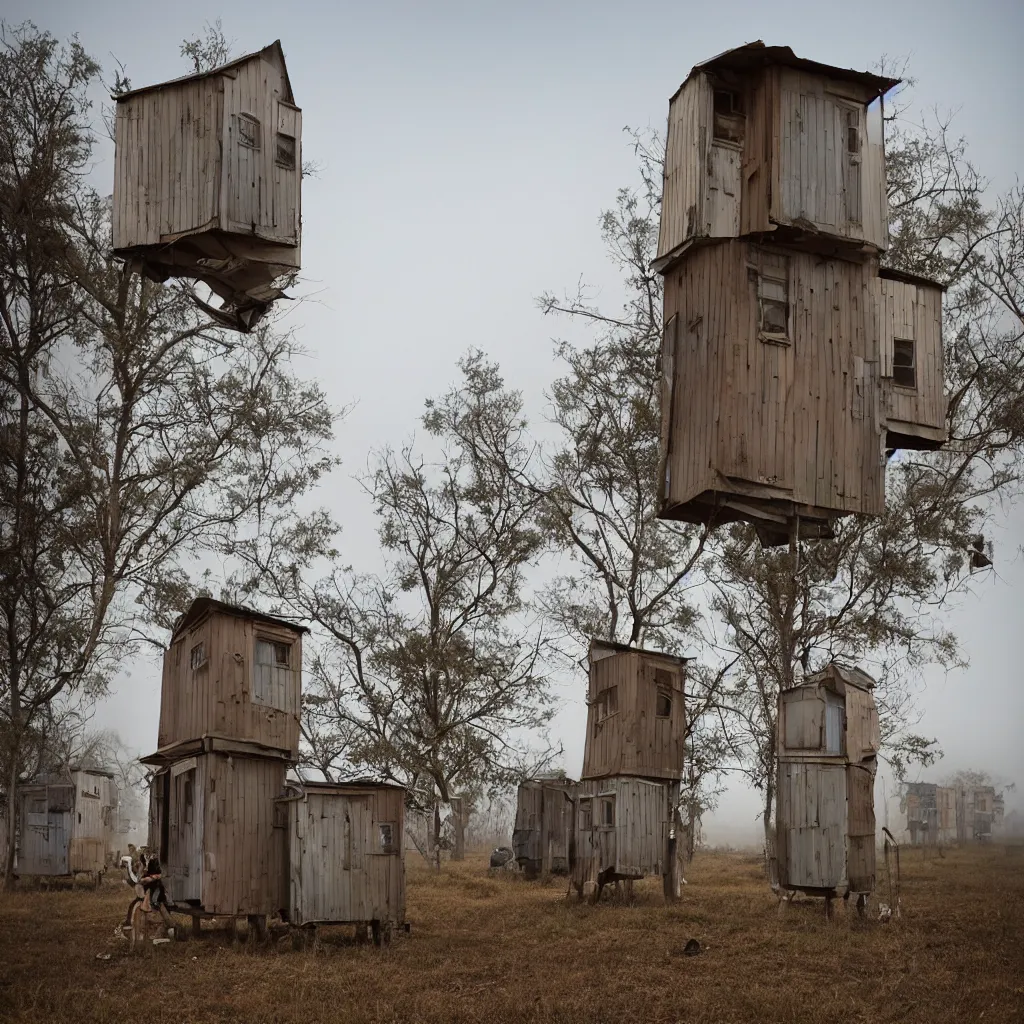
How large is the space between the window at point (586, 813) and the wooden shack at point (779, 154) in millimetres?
17801

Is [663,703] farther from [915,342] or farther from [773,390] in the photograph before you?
[773,390]

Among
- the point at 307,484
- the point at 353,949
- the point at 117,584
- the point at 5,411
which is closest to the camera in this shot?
the point at 353,949

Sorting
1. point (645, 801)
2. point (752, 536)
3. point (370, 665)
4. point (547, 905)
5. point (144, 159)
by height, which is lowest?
point (547, 905)

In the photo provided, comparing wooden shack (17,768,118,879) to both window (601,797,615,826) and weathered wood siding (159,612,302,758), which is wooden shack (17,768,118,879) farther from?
window (601,797,615,826)

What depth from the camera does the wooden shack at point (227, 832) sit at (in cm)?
2298

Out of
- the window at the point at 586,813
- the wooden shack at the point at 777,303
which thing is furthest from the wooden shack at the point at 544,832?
the wooden shack at the point at 777,303

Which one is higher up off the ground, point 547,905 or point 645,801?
point 645,801

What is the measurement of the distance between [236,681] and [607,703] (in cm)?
1018

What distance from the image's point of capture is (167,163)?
48.8 ft

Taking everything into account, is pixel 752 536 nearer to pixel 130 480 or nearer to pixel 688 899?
pixel 688 899

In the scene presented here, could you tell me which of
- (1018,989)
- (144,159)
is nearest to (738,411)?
(144,159)

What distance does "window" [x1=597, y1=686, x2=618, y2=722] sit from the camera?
30594 mm

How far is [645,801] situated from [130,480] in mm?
16534

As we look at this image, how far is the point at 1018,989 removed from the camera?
17531 millimetres
